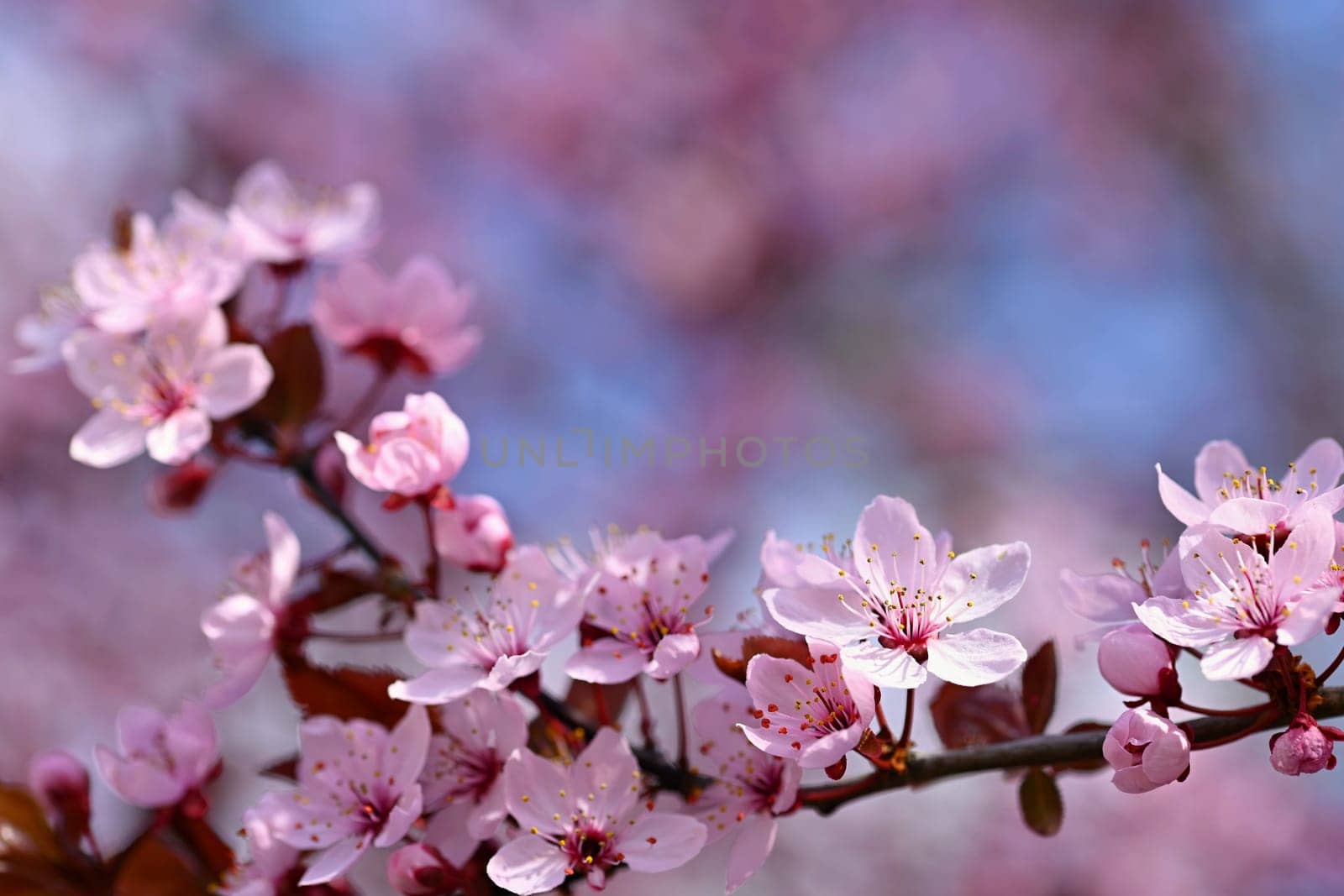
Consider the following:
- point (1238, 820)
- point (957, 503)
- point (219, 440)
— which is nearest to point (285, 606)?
point (219, 440)

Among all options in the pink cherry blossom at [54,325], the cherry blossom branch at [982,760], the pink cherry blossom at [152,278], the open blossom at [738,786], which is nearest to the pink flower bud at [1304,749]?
the cherry blossom branch at [982,760]

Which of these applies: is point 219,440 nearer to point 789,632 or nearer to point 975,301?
point 789,632

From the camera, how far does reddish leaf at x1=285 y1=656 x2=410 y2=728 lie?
1.12 metres

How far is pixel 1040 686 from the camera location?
1.08 m

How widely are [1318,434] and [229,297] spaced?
3.61 metres

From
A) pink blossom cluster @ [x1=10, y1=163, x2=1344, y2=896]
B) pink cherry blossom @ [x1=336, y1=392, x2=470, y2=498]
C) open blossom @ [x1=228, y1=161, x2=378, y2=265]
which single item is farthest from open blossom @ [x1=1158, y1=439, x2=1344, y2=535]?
open blossom @ [x1=228, y1=161, x2=378, y2=265]

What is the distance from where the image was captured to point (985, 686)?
3.84 ft

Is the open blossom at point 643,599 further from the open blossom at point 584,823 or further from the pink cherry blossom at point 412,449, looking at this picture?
the pink cherry blossom at point 412,449

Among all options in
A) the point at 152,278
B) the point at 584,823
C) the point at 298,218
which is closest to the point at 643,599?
the point at 584,823

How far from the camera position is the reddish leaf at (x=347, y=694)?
1.12 meters

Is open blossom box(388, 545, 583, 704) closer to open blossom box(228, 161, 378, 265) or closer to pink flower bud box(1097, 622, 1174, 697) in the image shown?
pink flower bud box(1097, 622, 1174, 697)

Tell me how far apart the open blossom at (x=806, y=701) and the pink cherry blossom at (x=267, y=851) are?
1.57ft

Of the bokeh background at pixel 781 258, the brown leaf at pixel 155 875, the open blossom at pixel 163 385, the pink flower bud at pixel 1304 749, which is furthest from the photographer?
the bokeh background at pixel 781 258

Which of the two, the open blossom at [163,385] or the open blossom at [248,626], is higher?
the open blossom at [163,385]
